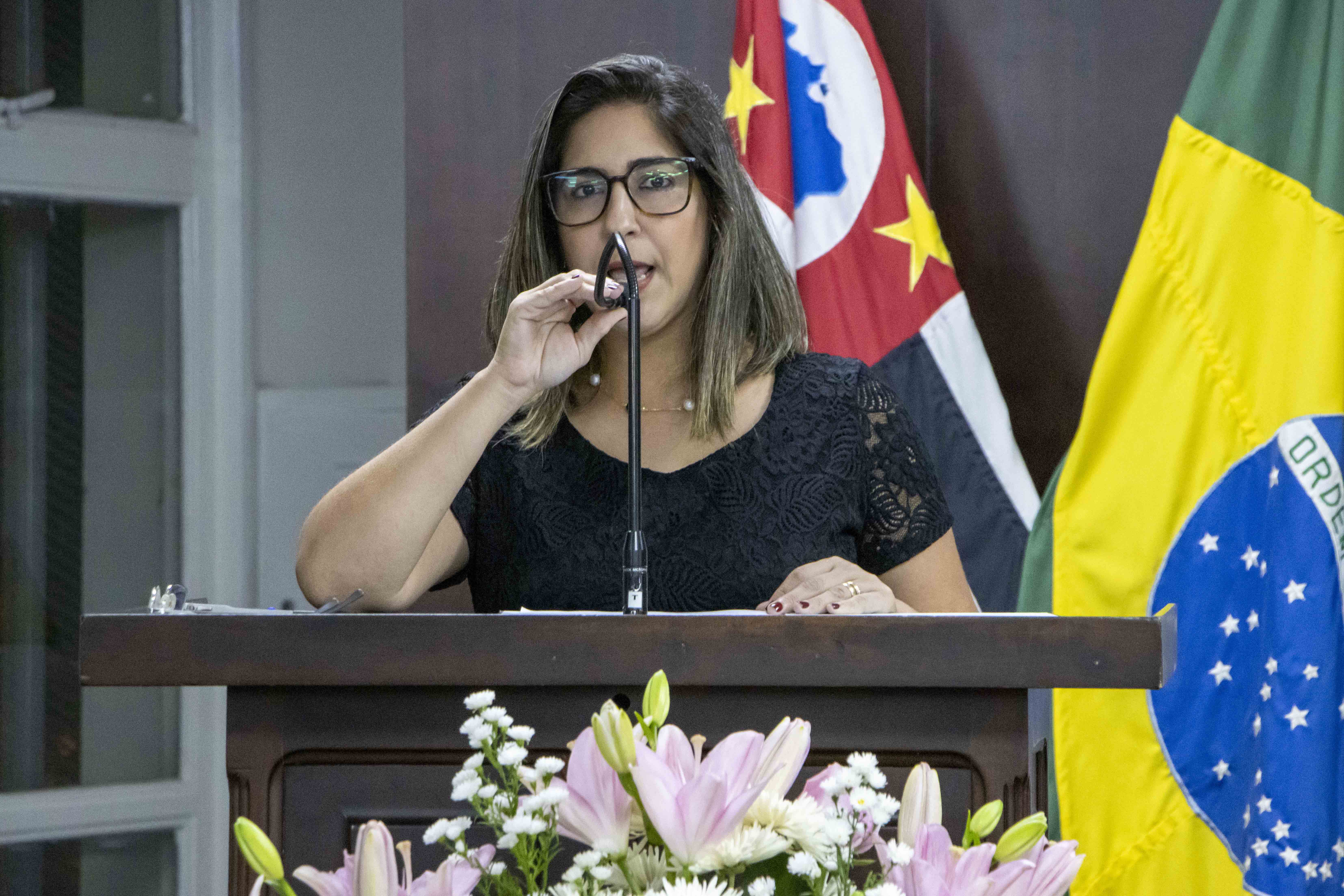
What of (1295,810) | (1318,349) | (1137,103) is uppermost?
(1137,103)

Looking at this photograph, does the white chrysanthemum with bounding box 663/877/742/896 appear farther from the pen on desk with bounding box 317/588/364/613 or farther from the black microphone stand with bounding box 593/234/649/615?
the pen on desk with bounding box 317/588/364/613

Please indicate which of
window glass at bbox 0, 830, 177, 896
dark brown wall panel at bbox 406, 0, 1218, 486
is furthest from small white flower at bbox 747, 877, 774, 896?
window glass at bbox 0, 830, 177, 896

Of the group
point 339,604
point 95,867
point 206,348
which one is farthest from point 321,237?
point 339,604

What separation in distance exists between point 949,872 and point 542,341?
92 centimetres

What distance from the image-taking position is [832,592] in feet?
3.98

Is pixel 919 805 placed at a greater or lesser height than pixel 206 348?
lesser

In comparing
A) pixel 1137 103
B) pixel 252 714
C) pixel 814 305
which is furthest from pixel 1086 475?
pixel 252 714

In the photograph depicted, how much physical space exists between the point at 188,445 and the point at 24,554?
0.46 metres

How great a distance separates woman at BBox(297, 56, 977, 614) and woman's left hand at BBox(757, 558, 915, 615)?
237 mm

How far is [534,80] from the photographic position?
288cm

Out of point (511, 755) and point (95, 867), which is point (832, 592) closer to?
point (511, 755)

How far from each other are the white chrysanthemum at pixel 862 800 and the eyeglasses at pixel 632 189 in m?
1.15

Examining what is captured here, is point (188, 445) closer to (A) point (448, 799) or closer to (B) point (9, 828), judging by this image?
(B) point (9, 828)

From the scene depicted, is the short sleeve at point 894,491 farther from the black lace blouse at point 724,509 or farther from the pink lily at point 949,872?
the pink lily at point 949,872
